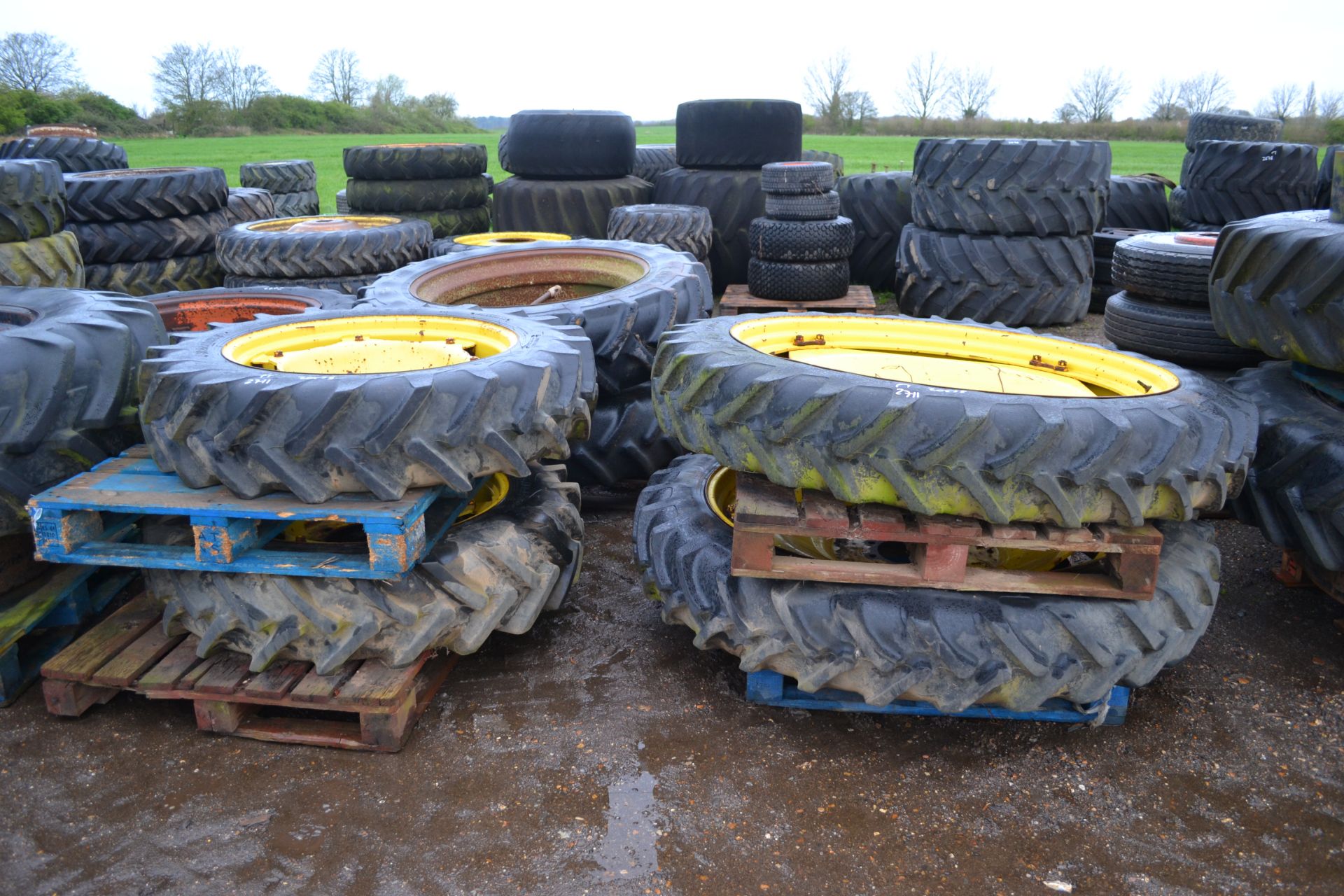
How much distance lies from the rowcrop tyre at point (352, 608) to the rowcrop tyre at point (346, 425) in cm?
25

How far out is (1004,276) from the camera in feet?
21.1

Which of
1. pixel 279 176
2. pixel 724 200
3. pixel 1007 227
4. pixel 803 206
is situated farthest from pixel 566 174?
pixel 279 176

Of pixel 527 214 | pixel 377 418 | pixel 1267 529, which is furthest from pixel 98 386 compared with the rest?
pixel 527 214

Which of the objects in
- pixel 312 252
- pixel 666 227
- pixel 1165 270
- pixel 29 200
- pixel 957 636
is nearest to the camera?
pixel 957 636

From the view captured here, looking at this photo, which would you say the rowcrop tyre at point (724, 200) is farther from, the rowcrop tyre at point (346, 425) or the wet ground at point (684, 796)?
the wet ground at point (684, 796)

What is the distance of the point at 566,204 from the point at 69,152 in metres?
4.82

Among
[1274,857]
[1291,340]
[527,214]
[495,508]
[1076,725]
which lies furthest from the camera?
[527,214]

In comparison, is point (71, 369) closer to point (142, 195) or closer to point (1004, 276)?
→ point (142, 195)

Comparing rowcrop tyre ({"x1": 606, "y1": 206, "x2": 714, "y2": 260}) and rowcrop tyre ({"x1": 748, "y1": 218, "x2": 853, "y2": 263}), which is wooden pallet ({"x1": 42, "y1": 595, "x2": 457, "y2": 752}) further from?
rowcrop tyre ({"x1": 748, "y1": 218, "x2": 853, "y2": 263})

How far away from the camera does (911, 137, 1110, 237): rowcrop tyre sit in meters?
6.14

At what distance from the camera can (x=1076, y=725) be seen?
2.51 meters

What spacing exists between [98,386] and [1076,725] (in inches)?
116

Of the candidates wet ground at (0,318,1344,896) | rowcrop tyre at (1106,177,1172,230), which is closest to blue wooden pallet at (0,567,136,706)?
wet ground at (0,318,1344,896)

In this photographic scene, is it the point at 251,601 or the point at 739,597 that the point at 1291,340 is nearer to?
the point at 739,597
